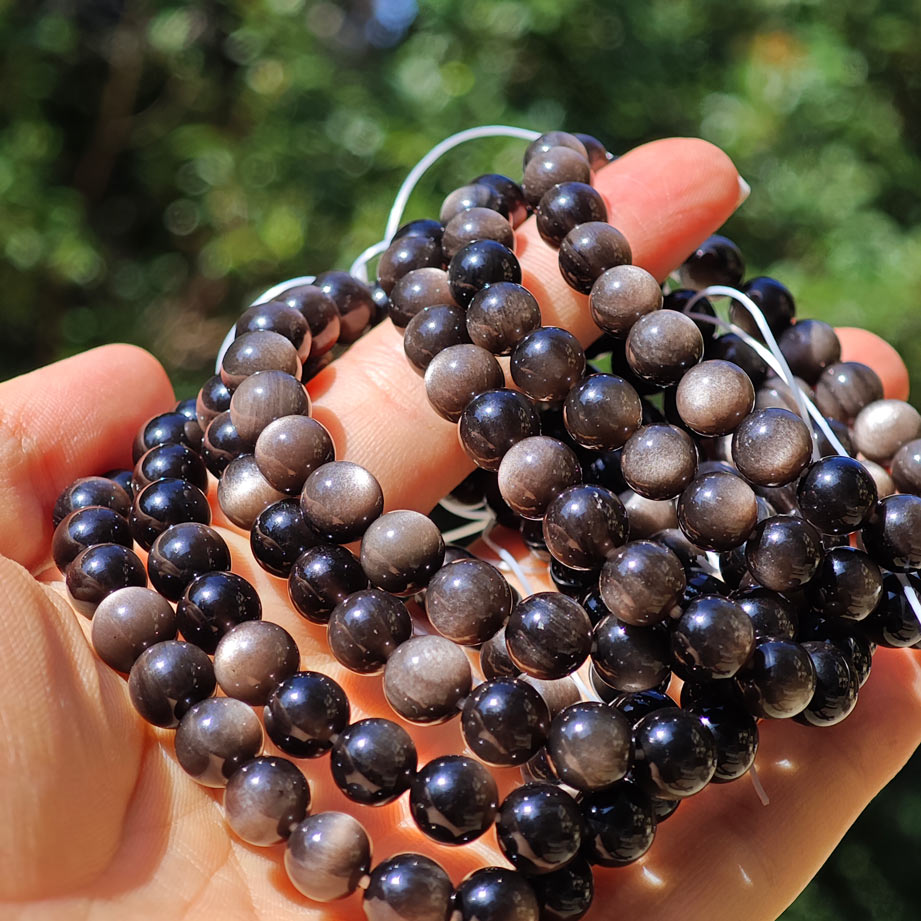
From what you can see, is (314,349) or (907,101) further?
(907,101)

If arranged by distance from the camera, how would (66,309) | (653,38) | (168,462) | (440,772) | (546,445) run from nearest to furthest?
(440,772)
(546,445)
(168,462)
(653,38)
(66,309)

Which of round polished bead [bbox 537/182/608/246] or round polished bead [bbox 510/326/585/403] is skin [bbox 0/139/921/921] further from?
round polished bead [bbox 510/326/585/403]

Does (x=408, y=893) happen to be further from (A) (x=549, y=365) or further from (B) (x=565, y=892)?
(A) (x=549, y=365)

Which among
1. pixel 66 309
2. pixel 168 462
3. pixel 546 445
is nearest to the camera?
pixel 546 445

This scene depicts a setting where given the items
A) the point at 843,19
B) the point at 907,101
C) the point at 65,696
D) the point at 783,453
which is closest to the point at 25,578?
the point at 65,696

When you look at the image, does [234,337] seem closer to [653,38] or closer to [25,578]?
[25,578]

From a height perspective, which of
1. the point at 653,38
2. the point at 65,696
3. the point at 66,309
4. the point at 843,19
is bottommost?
the point at 66,309

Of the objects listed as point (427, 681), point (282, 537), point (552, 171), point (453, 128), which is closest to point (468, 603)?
point (427, 681)

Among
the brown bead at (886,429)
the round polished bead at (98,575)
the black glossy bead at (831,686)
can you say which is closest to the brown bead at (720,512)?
the black glossy bead at (831,686)
